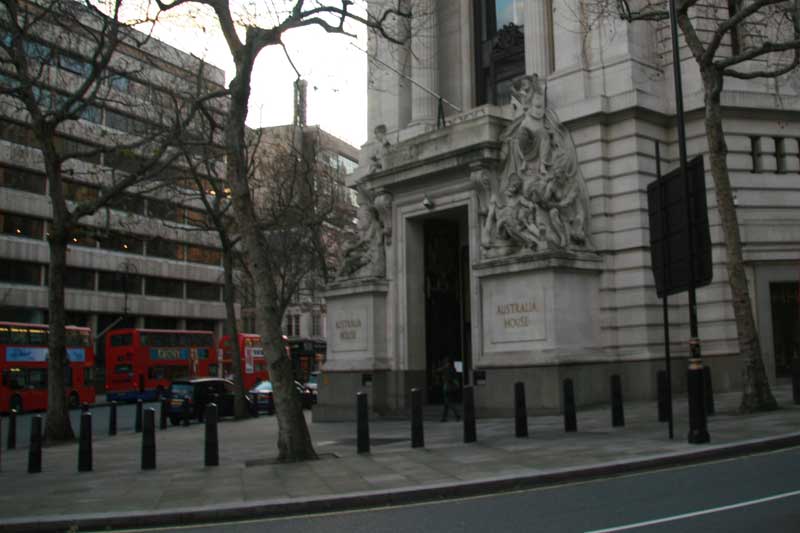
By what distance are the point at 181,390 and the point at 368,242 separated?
9228mm

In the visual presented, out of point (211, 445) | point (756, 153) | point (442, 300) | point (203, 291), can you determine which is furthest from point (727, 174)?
point (203, 291)

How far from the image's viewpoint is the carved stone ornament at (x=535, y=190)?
2038cm

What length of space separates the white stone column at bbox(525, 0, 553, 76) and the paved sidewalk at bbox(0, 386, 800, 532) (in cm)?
1108

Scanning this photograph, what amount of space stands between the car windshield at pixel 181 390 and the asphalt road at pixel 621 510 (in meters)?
21.1

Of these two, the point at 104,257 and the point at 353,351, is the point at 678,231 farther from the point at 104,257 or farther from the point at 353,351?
the point at 104,257

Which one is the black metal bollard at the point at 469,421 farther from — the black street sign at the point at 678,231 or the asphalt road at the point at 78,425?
the asphalt road at the point at 78,425

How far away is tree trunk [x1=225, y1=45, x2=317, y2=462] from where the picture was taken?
13328mm

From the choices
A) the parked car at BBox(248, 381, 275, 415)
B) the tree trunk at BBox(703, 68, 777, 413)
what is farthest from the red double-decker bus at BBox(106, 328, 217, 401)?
the tree trunk at BBox(703, 68, 777, 413)

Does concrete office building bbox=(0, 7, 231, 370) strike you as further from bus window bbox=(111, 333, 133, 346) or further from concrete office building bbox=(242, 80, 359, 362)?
concrete office building bbox=(242, 80, 359, 362)

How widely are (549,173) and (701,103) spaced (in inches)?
177

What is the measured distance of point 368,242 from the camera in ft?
86.2

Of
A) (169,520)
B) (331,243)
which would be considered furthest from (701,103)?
(331,243)

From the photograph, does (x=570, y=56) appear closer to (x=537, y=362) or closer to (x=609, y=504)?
(x=537, y=362)

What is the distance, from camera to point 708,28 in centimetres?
2234
